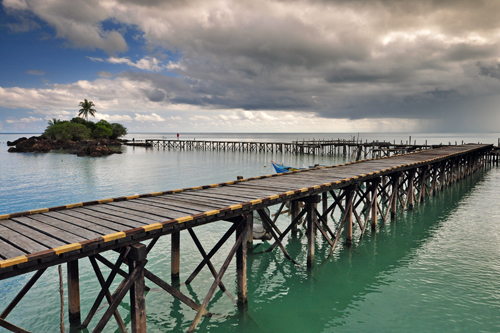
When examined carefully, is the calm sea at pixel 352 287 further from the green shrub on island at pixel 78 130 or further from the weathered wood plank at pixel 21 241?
the green shrub on island at pixel 78 130

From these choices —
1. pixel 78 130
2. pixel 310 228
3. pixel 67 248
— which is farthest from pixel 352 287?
pixel 78 130

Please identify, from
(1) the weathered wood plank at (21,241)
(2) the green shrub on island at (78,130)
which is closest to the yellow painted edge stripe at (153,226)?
(1) the weathered wood plank at (21,241)

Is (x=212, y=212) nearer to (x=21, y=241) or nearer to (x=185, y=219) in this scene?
(x=185, y=219)

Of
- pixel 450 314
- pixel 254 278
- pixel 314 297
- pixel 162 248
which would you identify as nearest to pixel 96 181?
pixel 162 248

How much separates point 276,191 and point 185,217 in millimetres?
4145

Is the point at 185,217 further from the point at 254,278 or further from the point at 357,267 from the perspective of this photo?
the point at 357,267

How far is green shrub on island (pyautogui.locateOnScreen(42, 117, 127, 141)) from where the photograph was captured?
82.5 m

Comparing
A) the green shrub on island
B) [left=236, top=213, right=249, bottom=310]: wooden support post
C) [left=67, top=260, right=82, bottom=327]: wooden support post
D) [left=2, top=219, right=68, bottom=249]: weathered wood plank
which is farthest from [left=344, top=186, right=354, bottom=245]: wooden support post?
the green shrub on island

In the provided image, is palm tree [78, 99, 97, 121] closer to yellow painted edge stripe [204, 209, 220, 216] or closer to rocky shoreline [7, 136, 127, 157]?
rocky shoreline [7, 136, 127, 157]

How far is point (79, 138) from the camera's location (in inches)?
3361

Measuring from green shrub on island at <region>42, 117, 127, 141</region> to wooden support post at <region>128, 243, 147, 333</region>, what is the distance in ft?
295

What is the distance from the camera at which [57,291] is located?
33.3 feet

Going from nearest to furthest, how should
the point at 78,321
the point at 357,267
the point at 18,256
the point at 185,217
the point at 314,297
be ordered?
the point at 18,256, the point at 185,217, the point at 78,321, the point at 314,297, the point at 357,267

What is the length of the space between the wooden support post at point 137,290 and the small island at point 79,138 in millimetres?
61775
